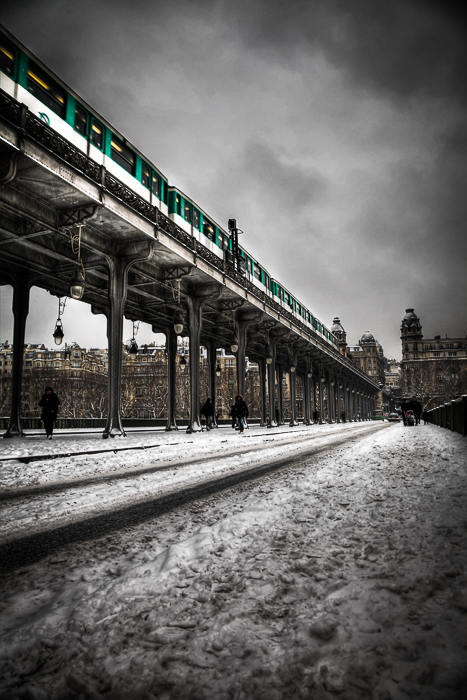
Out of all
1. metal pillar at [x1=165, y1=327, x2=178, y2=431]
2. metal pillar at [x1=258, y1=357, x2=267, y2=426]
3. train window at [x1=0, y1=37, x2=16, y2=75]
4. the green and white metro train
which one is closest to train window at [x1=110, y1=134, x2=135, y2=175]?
the green and white metro train

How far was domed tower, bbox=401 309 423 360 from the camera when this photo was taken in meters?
144

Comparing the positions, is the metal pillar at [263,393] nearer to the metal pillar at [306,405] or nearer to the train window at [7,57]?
the metal pillar at [306,405]

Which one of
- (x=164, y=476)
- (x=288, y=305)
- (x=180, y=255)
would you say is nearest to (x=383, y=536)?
(x=164, y=476)

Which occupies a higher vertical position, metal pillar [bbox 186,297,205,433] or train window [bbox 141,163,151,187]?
train window [bbox 141,163,151,187]

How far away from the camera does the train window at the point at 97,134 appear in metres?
15.3

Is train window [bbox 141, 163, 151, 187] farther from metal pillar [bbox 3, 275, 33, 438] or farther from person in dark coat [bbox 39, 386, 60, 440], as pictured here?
person in dark coat [bbox 39, 386, 60, 440]

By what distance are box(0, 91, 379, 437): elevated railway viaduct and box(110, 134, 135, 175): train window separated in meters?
2.16

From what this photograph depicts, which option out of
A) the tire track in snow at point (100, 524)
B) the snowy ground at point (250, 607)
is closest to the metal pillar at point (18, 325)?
the tire track in snow at point (100, 524)

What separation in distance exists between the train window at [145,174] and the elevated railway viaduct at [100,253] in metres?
2.14

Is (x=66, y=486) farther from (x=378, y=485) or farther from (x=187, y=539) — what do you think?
(x=378, y=485)

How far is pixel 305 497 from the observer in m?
4.54

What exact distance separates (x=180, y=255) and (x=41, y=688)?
738 inches

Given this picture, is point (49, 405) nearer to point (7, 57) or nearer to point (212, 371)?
point (7, 57)

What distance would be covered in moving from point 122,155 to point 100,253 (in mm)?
4289
